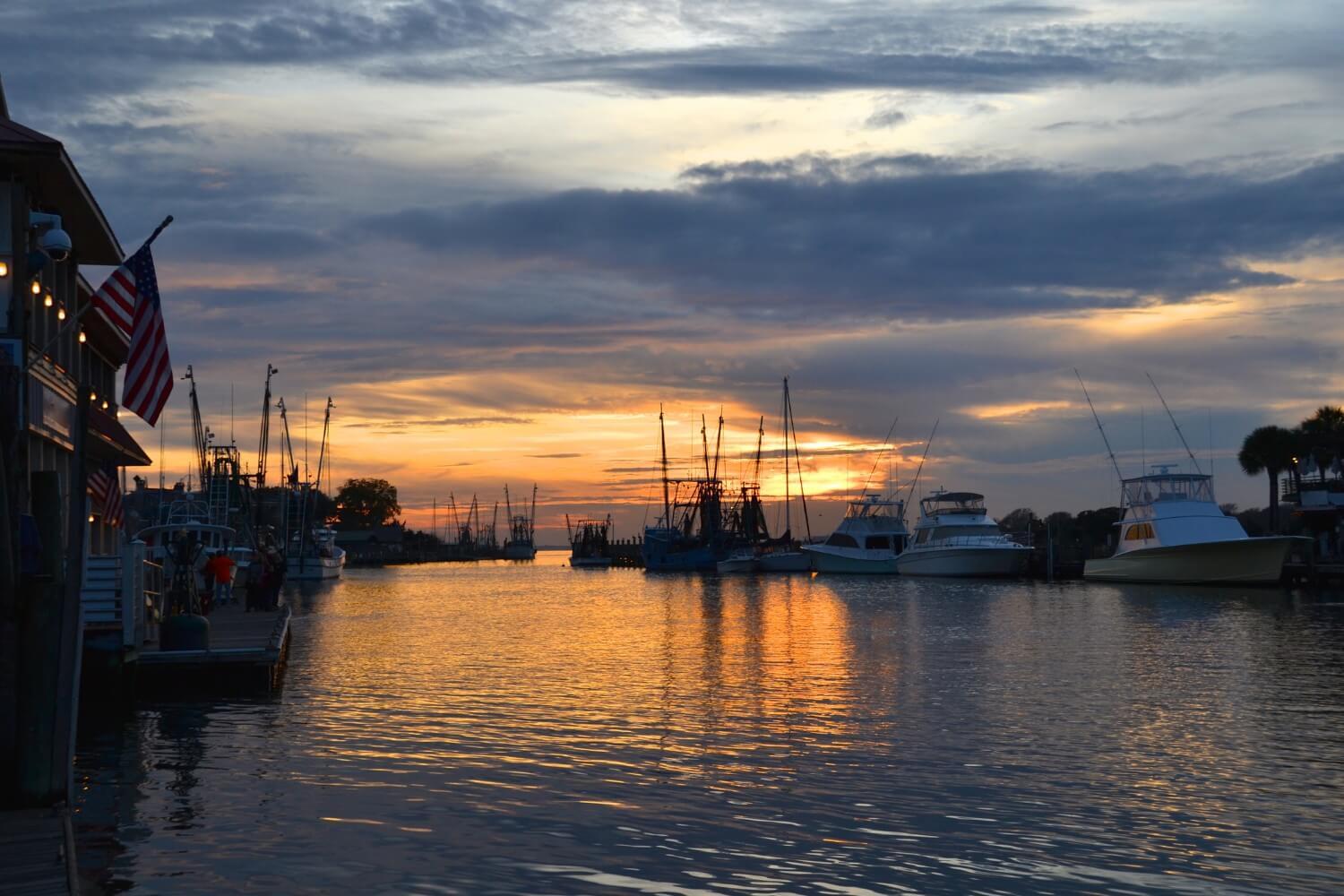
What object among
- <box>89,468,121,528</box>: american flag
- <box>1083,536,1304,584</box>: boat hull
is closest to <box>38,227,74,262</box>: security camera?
<box>89,468,121,528</box>: american flag

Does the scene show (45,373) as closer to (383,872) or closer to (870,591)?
(383,872)

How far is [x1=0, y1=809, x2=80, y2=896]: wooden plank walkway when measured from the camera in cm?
1042

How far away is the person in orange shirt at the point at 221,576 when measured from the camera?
150 ft

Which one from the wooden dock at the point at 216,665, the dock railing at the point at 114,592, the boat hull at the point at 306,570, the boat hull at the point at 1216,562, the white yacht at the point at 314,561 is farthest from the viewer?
the white yacht at the point at 314,561

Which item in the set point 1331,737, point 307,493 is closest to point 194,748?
point 1331,737

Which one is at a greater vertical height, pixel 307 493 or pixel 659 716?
pixel 307 493

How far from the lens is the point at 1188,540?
246ft

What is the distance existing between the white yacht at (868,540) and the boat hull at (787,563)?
613 cm

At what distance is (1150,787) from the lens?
57.6 feet

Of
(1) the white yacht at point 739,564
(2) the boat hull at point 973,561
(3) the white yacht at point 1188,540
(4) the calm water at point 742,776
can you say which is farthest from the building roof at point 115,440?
(1) the white yacht at point 739,564

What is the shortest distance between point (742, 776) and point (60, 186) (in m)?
17.3

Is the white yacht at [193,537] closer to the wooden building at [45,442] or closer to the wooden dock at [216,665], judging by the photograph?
the wooden building at [45,442]

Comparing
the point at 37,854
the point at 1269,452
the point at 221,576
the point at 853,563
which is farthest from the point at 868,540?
the point at 37,854

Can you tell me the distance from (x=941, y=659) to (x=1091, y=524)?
131m
